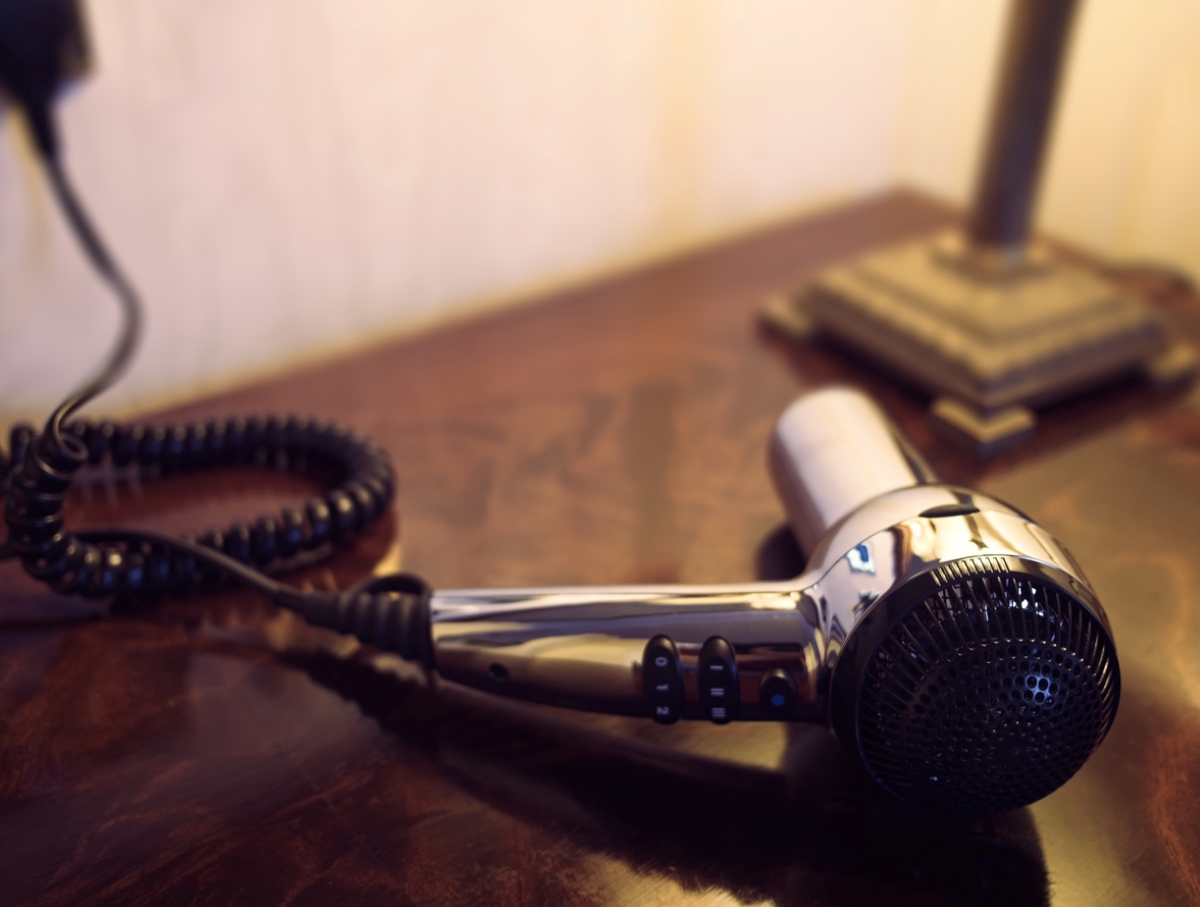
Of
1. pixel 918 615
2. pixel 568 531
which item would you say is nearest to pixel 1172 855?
pixel 918 615

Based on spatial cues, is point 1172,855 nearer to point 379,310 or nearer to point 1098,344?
point 1098,344

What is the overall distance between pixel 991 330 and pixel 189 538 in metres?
0.44

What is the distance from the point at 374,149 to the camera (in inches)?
26.7

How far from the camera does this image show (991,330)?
586mm

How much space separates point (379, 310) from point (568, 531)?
0.30 metres

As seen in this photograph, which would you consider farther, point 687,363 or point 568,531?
point 687,363

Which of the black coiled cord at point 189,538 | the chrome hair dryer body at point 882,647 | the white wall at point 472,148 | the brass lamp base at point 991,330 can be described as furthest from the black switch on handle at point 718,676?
the white wall at point 472,148

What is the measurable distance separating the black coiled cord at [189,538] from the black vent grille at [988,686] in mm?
182

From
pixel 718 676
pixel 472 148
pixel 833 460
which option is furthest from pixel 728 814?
pixel 472 148

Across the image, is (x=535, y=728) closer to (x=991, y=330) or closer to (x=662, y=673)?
(x=662, y=673)

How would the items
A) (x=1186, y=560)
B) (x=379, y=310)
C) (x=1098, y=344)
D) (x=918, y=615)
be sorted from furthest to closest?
(x=379, y=310) < (x=1098, y=344) < (x=1186, y=560) < (x=918, y=615)

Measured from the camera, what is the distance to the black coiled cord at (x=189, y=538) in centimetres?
42

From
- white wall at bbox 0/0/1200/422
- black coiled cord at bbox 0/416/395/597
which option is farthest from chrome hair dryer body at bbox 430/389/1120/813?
white wall at bbox 0/0/1200/422

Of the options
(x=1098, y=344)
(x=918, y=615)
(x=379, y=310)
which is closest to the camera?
(x=918, y=615)
